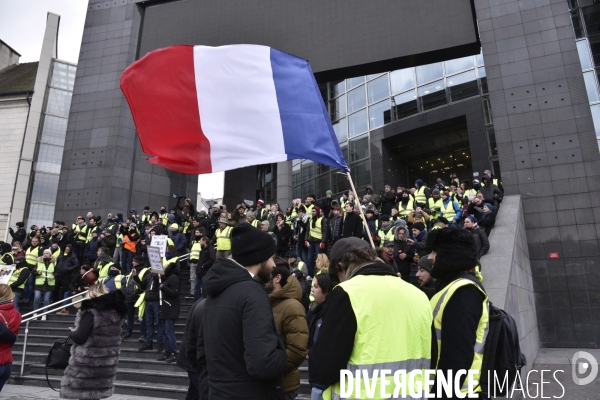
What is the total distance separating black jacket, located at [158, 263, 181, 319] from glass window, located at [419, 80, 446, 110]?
768 inches

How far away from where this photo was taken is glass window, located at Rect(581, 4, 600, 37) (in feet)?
61.0

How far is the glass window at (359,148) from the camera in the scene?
86.6 feet

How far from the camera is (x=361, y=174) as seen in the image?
1045 inches

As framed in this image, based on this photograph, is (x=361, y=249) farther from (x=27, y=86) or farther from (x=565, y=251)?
(x=27, y=86)

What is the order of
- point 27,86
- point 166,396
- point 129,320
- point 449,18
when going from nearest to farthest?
point 166,396
point 129,320
point 449,18
point 27,86

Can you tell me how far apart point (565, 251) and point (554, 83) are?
559cm

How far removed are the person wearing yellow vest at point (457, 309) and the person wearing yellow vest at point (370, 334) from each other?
0.51 ft

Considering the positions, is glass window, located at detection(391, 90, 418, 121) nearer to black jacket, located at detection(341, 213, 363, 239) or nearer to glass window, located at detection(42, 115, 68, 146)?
black jacket, located at detection(341, 213, 363, 239)

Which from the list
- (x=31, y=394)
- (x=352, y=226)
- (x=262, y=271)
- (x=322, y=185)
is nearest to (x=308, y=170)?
(x=322, y=185)

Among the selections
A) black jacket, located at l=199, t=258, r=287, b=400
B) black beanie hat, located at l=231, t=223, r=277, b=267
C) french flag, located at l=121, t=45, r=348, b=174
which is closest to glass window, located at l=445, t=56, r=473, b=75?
french flag, located at l=121, t=45, r=348, b=174

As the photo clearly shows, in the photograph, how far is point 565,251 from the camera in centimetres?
1267

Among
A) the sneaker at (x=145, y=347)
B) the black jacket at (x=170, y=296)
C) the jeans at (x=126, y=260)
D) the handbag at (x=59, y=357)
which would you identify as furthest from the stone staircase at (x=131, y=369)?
the jeans at (x=126, y=260)

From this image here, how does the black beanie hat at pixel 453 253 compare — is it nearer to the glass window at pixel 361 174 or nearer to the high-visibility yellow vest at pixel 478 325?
the high-visibility yellow vest at pixel 478 325

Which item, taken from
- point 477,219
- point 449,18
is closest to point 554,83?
point 449,18
